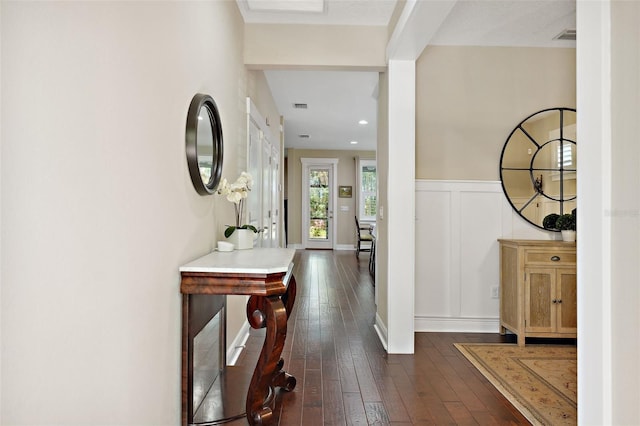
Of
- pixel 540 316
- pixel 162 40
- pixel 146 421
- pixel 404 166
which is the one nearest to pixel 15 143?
pixel 162 40

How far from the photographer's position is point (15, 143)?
784 millimetres

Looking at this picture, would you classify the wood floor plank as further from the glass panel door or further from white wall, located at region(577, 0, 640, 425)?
the glass panel door

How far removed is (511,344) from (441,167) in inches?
63.5

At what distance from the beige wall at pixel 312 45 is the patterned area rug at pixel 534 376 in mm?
2431

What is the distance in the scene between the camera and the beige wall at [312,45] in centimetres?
323

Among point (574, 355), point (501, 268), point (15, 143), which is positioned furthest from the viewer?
point (501, 268)

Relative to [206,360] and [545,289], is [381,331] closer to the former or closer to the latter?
[545,289]

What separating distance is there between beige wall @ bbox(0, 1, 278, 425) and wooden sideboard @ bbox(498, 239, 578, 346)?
8.92 ft

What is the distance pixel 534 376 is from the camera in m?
2.58

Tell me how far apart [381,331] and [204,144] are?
2.21 m

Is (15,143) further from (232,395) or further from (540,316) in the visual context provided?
(540,316)

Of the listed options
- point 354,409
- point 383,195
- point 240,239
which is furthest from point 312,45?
point 354,409

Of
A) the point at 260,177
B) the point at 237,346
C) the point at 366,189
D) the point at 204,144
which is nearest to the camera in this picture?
the point at 204,144

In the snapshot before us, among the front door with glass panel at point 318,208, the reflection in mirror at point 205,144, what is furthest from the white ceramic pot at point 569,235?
the front door with glass panel at point 318,208
